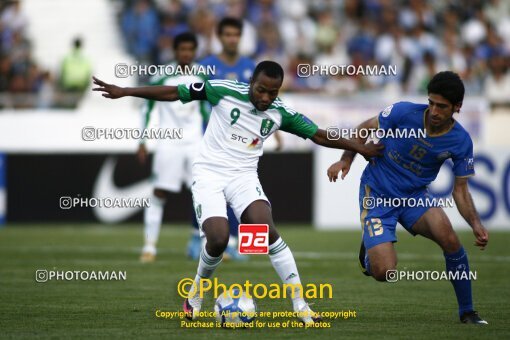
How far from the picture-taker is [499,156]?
18.8m

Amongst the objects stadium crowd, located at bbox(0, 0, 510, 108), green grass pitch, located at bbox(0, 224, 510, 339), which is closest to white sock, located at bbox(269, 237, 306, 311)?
green grass pitch, located at bbox(0, 224, 510, 339)

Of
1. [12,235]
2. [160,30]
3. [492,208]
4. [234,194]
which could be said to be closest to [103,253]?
[12,235]

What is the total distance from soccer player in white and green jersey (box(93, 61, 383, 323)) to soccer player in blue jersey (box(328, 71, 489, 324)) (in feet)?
1.20

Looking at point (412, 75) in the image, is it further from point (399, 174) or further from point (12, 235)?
point (399, 174)

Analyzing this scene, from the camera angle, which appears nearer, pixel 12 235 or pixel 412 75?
pixel 12 235

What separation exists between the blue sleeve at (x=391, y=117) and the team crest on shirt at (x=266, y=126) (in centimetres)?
100

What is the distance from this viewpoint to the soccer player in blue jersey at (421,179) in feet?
27.8

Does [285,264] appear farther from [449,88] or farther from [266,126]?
[449,88]

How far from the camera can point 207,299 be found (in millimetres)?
10148

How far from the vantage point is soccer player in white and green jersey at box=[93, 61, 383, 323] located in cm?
848

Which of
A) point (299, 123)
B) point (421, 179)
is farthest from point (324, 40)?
point (299, 123)

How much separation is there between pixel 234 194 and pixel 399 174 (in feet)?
4.86

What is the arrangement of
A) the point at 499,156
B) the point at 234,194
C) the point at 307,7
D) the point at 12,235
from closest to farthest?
the point at 234,194 → the point at 12,235 → the point at 499,156 → the point at 307,7

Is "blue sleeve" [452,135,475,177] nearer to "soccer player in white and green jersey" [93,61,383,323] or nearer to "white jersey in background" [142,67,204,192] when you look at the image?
"soccer player in white and green jersey" [93,61,383,323]
